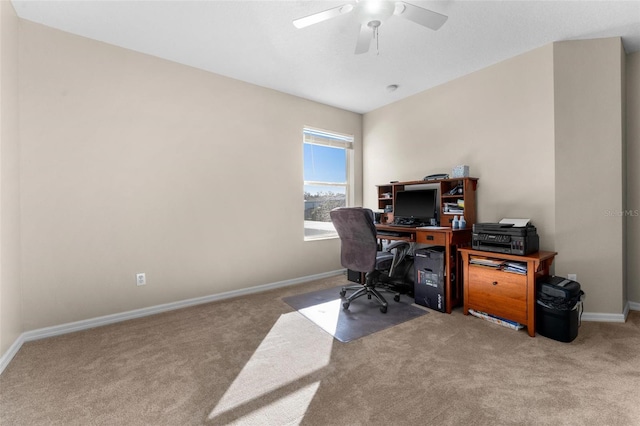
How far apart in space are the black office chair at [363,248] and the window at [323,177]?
124 centimetres

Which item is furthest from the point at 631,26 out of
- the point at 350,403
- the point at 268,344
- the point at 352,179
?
the point at 268,344

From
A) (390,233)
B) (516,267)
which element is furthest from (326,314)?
(516,267)

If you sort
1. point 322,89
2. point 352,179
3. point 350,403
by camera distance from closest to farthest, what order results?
point 350,403
point 322,89
point 352,179

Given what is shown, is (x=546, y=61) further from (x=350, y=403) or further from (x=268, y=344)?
(x=268, y=344)

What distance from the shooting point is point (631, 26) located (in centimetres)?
249

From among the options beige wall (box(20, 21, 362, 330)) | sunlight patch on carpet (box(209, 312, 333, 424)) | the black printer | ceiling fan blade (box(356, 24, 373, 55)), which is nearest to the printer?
the black printer

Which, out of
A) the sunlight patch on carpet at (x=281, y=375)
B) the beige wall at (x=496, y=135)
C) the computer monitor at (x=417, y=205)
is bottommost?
the sunlight patch on carpet at (x=281, y=375)

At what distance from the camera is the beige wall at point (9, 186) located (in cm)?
203

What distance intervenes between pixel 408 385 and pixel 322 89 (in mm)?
3496

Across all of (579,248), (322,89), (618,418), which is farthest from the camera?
(322,89)

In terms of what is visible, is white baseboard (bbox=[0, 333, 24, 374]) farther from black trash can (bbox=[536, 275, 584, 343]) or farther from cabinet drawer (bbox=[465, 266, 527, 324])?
black trash can (bbox=[536, 275, 584, 343])

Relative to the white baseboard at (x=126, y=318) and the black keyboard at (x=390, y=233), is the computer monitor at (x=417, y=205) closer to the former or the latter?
the black keyboard at (x=390, y=233)

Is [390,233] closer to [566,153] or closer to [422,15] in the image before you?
[566,153]

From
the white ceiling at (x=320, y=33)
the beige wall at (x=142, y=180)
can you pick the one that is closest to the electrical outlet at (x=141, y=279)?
the beige wall at (x=142, y=180)
